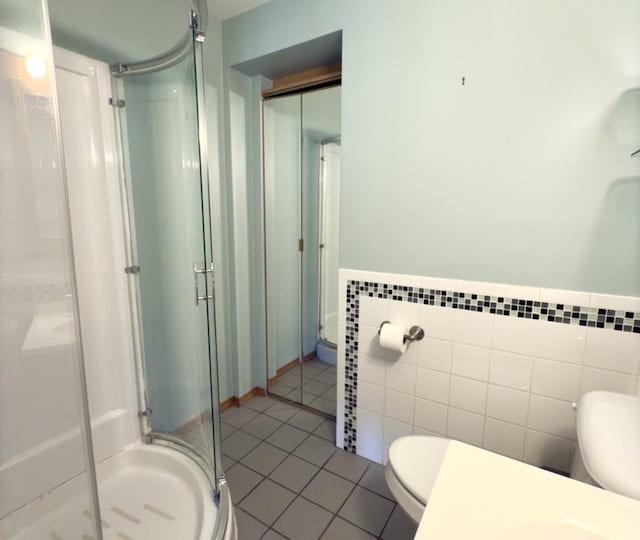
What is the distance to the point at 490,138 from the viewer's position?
4.38 feet

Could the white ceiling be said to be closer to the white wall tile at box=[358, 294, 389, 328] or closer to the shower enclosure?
the shower enclosure

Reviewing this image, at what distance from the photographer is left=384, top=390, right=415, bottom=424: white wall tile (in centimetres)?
166

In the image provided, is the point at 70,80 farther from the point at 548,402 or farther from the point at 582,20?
the point at 548,402

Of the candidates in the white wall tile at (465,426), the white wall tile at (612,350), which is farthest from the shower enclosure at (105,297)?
the white wall tile at (612,350)

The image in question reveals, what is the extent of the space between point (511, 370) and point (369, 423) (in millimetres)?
781

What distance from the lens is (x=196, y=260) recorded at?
169 centimetres

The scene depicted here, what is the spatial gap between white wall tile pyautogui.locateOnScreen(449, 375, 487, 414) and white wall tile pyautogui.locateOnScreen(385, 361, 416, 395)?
0.18 m

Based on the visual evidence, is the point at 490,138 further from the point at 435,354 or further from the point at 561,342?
the point at 435,354

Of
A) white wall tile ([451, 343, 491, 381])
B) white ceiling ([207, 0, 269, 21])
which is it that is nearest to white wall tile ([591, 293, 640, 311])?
white wall tile ([451, 343, 491, 381])

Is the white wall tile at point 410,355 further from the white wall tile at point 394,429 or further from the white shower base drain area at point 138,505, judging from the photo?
the white shower base drain area at point 138,505

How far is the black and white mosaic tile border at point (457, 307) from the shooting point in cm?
122

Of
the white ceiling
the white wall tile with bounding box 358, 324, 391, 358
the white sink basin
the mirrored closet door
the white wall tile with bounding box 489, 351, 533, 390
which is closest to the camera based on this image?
the white sink basin

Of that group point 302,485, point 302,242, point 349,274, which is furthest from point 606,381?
point 302,242

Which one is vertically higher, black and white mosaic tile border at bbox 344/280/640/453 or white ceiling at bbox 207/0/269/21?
white ceiling at bbox 207/0/269/21
